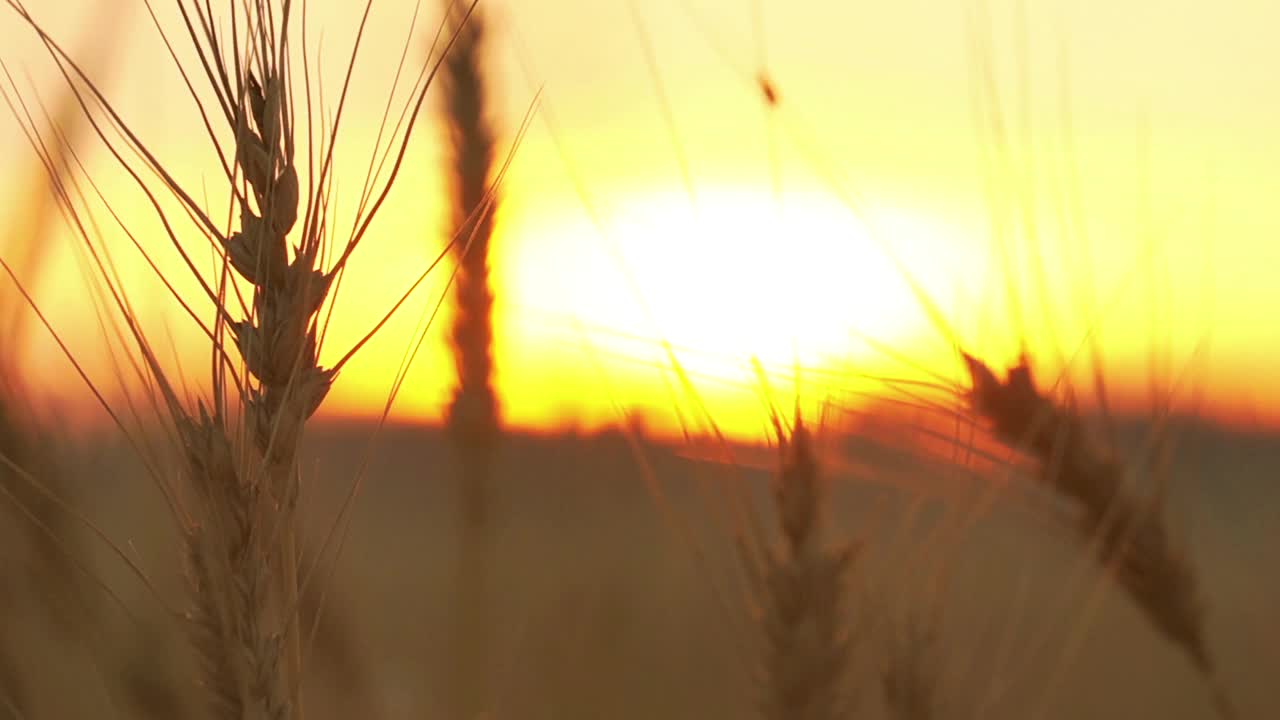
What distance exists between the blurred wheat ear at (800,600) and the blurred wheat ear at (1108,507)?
0.58 ft

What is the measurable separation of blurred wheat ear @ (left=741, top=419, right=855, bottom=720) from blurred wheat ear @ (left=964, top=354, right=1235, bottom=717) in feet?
0.58

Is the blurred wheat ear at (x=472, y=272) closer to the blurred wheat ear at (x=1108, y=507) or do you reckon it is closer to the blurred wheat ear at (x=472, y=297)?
the blurred wheat ear at (x=472, y=297)

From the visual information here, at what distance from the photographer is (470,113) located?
4.62 feet

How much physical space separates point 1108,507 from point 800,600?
0.30 meters

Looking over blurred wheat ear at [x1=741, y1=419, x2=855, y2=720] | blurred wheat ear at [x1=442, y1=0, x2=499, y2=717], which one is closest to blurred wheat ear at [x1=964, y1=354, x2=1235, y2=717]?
blurred wheat ear at [x1=741, y1=419, x2=855, y2=720]

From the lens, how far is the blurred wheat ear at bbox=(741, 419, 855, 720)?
848 millimetres

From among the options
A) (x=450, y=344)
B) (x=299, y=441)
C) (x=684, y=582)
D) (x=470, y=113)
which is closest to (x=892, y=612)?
(x=299, y=441)

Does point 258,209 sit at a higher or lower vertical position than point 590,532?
higher

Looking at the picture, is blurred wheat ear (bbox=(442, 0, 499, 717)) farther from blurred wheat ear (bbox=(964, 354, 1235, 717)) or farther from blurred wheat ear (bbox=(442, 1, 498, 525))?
blurred wheat ear (bbox=(964, 354, 1235, 717))

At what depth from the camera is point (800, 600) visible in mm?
856

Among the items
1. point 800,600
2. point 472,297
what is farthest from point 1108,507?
point 472,297

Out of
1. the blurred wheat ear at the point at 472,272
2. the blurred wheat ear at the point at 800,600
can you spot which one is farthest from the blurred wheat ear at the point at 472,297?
the blurred wheat ear at the point at 800,600

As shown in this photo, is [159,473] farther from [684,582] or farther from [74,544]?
[684,582]

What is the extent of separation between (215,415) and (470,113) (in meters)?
0.79
